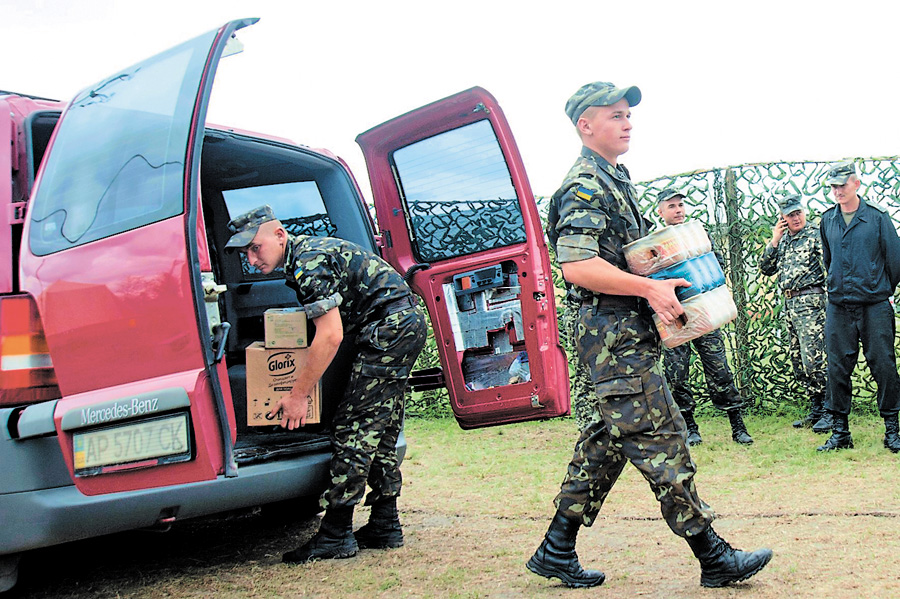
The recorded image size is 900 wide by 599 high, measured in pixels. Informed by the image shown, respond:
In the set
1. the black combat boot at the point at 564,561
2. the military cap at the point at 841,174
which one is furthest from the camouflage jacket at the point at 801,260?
the black combat boot at the point at 564,561

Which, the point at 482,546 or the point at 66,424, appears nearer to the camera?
the point at 66,424

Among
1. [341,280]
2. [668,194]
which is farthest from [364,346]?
[668,194]

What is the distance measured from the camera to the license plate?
263 cm

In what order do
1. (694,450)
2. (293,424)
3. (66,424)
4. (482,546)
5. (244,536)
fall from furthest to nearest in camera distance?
(694,450) → (244,536) → (482,546) → (293,424) → (66,424)

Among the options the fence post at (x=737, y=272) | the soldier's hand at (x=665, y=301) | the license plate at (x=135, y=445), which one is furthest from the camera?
the fence post at (x=737, y=272)

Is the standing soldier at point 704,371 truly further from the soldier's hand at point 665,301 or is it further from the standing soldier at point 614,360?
the soldier's hand at point 665,301

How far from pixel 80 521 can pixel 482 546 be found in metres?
1.76

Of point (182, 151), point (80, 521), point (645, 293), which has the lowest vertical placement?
point (80, 521)

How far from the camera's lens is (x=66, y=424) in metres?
2.71

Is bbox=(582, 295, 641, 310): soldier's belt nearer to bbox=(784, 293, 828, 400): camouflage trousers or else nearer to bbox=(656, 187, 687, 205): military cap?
bbox=(656, 187, 687, 205): military cap

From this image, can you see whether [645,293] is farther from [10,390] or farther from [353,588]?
[10,390]

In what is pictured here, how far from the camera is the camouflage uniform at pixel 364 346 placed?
355 cm

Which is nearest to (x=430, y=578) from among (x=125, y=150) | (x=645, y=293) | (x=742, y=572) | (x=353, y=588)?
(x=353, y=588)

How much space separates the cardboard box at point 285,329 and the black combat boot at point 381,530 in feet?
3.00
